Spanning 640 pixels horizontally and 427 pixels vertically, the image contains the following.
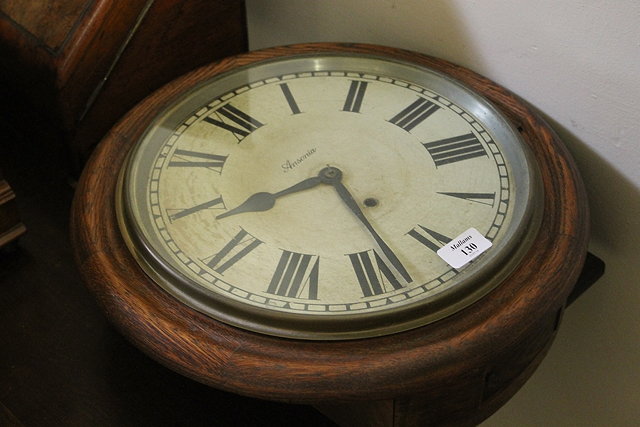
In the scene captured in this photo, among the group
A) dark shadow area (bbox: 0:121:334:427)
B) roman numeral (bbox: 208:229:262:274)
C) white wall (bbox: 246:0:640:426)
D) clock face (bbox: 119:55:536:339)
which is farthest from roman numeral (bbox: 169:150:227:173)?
white wall (bbox: 246:0:640:426)

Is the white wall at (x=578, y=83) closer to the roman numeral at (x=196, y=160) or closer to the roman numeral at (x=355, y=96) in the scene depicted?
the roman numeral at (x=355, y=96)

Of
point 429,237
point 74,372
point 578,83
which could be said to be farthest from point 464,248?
point 74,372

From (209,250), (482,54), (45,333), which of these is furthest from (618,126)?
(45,333)

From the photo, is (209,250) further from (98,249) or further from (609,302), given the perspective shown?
(609,302)

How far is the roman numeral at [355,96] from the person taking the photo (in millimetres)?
998

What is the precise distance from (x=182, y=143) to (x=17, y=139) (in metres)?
0.40

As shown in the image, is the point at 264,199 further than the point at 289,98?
No

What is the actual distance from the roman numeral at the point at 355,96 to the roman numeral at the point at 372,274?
0.25 m

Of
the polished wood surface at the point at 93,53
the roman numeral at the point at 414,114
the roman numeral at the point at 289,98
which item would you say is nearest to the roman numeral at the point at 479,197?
the roman numeral at the point at 414,114

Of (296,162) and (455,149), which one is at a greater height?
(455,149)

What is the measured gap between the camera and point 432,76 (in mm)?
995

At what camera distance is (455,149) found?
0.93m

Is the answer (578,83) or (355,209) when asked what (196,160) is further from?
(578,83)

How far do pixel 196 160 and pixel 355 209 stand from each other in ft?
0.66
